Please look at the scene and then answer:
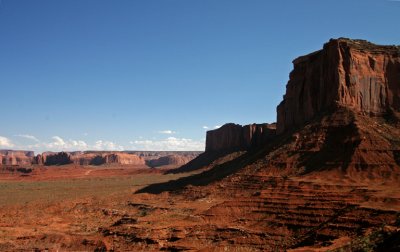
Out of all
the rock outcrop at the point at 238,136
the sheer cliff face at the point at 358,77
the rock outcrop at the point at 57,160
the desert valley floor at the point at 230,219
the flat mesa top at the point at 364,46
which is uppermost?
the flat mesa top at the point at 364,46

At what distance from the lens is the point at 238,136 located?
312ft

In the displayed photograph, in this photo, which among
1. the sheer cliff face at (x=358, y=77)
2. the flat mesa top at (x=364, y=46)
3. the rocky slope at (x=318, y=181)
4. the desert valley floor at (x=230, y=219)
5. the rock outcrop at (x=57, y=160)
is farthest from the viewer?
the rock outcrop at (x=57, y=160)

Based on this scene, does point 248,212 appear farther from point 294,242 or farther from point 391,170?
point 391,170

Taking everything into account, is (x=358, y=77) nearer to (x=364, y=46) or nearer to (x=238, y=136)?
(x=364, y=46)

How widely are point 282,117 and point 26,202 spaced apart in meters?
38.8

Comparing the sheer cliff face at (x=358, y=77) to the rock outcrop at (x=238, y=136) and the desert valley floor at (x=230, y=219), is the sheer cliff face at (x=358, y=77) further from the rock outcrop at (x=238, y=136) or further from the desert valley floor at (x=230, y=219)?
the rock outcrop at (x=238, y=136)

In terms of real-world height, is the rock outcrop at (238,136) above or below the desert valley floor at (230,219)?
above

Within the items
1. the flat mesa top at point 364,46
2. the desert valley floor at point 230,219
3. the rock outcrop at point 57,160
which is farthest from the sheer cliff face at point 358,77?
the rock outcrop at point 57,160

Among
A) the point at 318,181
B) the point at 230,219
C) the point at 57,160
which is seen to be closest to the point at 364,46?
the point at 318,181

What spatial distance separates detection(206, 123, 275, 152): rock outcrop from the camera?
83375 millimetres

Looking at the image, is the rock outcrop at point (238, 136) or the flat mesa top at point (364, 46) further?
the rock outcrop at point (238, 136)

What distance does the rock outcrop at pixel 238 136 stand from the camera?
83.4m

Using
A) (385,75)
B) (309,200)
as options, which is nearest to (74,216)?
(309,200)

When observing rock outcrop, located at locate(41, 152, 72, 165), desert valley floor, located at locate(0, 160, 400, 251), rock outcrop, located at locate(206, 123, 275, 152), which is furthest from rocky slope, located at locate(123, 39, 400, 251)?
rock outcrop, located at locate(41, 152, 72, 165)
